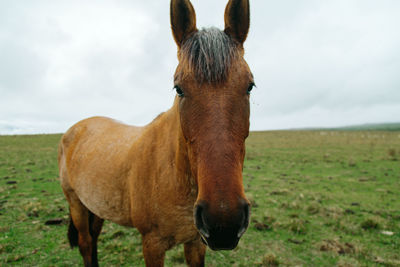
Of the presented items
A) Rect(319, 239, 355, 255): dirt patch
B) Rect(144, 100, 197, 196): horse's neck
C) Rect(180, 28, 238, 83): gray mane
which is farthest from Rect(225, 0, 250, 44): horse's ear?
Rect(319, 239, 355, 255): dirt patch

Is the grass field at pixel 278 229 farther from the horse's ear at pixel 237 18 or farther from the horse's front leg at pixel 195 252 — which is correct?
the horse's ear at pixel 237 18

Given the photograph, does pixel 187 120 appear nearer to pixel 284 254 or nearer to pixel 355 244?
pixel 284 254

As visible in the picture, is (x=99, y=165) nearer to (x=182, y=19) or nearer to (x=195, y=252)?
(x=195, y=252)

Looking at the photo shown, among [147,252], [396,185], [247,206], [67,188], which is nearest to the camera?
[247,206]

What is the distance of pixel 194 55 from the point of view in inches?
69.1

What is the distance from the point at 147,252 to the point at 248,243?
3187mm

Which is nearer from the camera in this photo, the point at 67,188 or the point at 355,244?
the point at 67,188

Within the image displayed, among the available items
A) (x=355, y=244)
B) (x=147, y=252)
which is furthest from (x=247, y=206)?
(x=355, y=244)

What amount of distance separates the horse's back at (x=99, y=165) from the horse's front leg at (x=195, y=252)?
88cm

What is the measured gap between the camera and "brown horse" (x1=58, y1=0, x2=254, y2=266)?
1.40m

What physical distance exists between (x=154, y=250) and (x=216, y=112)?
5.77 feet

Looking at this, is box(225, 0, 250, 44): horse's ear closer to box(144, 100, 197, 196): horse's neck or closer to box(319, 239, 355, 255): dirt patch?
box(144, 100, 197, 196): horse's neck

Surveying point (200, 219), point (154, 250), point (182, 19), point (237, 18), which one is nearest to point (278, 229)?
point (154, 250)

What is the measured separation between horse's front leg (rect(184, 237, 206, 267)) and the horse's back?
0.88 m
